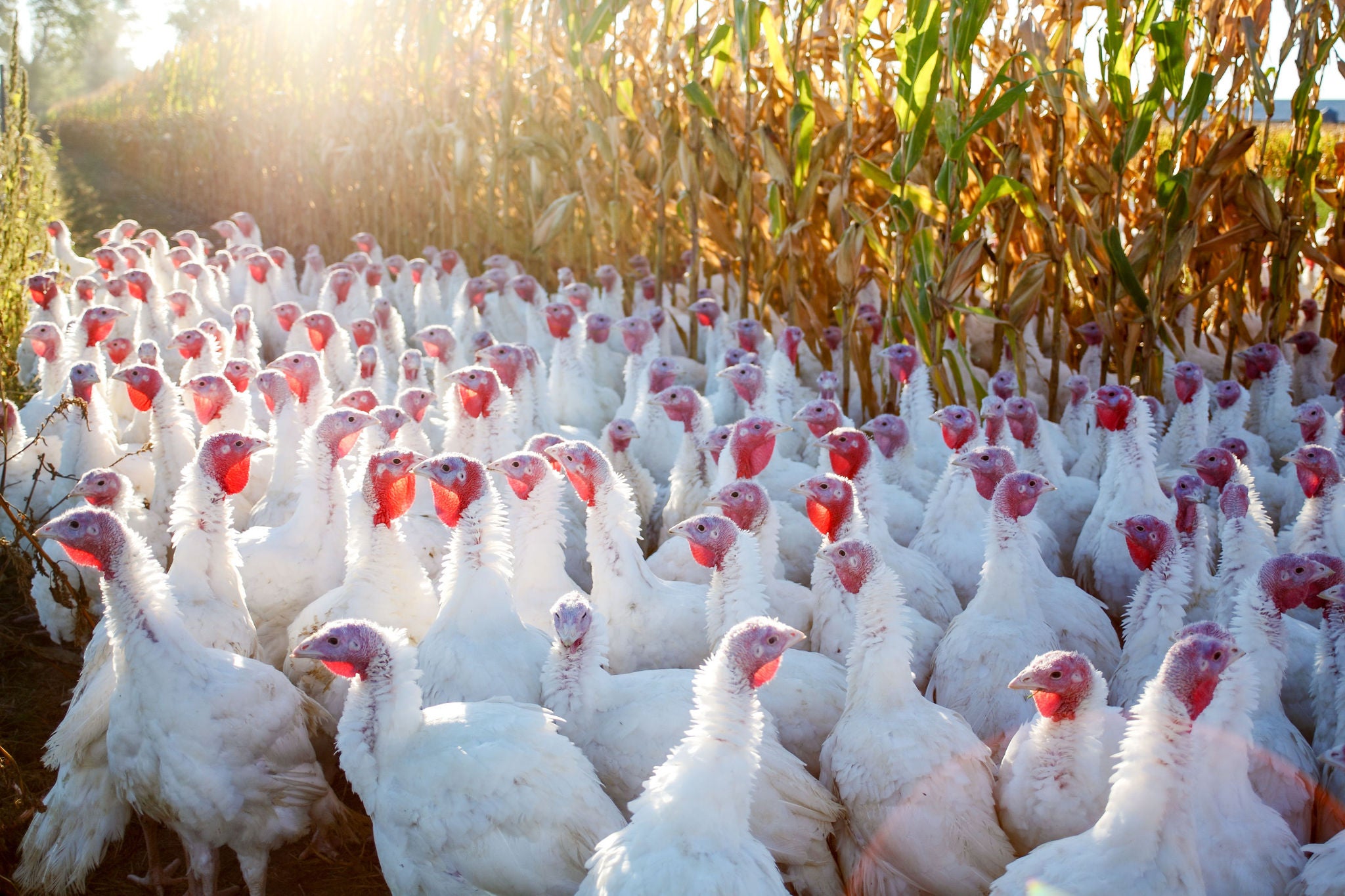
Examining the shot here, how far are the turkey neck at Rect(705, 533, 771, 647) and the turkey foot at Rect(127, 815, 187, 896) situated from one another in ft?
6.83

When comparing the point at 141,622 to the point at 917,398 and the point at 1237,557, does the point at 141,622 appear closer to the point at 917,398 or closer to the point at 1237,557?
the point at 1237,557

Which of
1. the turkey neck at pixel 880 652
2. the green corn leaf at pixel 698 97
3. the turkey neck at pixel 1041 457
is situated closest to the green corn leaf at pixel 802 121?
the green corn leaf at pixel 698 97

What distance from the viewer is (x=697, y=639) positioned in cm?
392

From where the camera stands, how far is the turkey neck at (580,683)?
3234mm

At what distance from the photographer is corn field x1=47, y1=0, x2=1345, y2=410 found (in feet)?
16.9

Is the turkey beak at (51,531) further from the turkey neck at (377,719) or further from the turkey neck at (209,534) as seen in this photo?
the turkey neck at (377,719)

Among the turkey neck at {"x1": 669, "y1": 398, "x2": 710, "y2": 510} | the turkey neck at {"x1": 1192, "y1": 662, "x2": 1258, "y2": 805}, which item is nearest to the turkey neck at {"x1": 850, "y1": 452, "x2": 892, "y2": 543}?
the turkey neck at {"x1": 669, "y1": 398, "x2": 710, "y2": 510}

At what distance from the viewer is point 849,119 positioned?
5.61 meters

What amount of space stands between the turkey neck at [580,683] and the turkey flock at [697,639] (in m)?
0.01

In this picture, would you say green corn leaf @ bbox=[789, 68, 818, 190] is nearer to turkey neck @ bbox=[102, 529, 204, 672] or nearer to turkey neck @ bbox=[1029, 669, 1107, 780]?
turkey neck @ bbox=[1029, 669, 1107, 780]

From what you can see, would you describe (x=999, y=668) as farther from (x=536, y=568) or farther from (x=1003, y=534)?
(x=536, y=568)

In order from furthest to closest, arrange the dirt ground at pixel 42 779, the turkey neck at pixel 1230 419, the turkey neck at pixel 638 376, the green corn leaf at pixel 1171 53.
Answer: the turkey neck at pixel 638 376
the turkey neck at pixel 1230 419
the green corn leaf at pixel 1171 53
the dirt ground at pixel 42 779

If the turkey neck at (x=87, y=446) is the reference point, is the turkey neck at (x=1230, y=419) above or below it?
above

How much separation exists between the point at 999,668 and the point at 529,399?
3.36 meters
